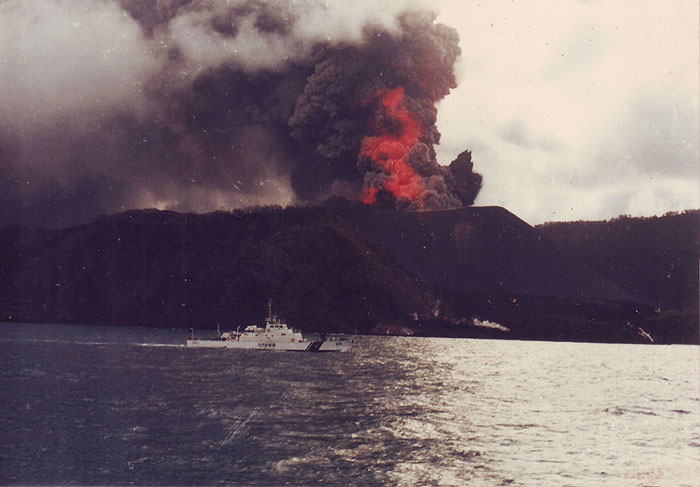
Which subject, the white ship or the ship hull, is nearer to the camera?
the ship hull

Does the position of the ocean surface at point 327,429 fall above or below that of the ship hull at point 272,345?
below

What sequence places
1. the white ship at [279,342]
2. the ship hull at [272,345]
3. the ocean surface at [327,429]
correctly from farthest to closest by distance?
1. the white ship at [279,342]
2. the ship hull at [272,345]
3. the ocean surface at [327,429]

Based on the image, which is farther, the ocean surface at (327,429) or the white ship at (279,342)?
the white ship at (279,342)

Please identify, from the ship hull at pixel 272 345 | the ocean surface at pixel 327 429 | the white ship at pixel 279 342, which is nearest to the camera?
the ocean surface at pixel 327 429

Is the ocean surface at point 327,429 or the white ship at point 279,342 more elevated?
the white ship at point 279,342

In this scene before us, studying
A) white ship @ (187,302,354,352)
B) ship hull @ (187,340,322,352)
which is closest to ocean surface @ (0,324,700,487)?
ship hull @ (187,340,322,352)

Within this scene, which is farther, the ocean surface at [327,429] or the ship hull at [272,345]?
the ship hull at [272,345]

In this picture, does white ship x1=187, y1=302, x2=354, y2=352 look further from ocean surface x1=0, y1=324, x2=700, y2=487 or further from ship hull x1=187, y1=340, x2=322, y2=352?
ocean surface x1=0, y1=324, x2=700, y2=487

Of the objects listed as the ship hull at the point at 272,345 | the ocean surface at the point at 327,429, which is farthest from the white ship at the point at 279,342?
the ocean surface at the point at 327,429

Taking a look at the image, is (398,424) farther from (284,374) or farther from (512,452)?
(284,374)

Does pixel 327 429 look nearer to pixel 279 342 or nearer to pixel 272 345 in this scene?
pixel 272 345

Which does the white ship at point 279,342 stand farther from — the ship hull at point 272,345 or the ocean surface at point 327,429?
the ocean surface at point 327,429
